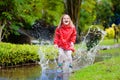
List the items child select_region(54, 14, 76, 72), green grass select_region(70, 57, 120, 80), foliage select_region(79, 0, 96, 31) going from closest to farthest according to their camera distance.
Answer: green grass select_region(70, 57, 120, 80)
child select_region(54, 14, 76, 72)
foliage select_region(79, 0, 96, 31)

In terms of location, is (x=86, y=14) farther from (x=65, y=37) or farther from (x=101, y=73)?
(x=101, y=73)

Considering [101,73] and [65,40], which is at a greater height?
[65,40]

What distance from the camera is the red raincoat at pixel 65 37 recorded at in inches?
489

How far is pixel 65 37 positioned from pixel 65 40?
0.32 ft

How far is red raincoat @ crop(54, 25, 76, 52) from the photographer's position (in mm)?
12422

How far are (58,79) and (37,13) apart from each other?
25.0 meters

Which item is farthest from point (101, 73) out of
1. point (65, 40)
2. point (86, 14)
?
point (86, 14)

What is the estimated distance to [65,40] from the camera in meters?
12.5

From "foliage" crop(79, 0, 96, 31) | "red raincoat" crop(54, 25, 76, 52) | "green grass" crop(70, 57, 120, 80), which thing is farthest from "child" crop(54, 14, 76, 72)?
"foliage" crop(79, 0, 96, 31)

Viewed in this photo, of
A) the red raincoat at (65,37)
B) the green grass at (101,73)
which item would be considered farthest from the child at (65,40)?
the green grass at (101,73)

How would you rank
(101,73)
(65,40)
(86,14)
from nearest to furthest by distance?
(101,73), (65,40), (86,14)

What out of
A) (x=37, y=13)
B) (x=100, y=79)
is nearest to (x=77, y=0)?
(x=37, y=13)

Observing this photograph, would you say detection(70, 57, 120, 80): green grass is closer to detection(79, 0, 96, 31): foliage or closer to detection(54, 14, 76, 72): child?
detection(54, 14, 76, 72): child

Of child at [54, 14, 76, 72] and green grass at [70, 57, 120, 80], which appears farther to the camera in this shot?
child at [54, 14, 76, 72]
